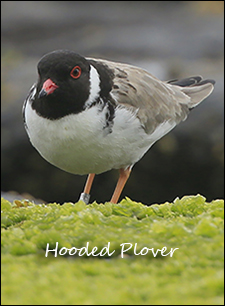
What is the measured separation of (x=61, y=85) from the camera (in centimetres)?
387

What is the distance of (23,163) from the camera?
866 cm

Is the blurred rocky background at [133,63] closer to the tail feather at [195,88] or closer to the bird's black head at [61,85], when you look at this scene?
the tail feather at [195,88]

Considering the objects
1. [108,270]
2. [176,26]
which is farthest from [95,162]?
[176,26]

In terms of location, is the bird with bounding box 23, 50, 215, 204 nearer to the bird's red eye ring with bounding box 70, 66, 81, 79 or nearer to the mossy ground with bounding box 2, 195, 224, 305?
the bird's red eye ring with bounding box 70, 66, 81, 79

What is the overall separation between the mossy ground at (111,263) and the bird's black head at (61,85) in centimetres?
182

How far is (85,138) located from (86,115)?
0.71ft

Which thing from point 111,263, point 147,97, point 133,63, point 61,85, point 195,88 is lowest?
point 133,63

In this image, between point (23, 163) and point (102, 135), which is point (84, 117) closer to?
point (102, 135)

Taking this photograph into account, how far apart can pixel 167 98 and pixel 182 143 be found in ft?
9.31

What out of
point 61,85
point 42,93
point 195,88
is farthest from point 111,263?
point 195,88

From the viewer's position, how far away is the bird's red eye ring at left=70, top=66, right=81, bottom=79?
3.95 m

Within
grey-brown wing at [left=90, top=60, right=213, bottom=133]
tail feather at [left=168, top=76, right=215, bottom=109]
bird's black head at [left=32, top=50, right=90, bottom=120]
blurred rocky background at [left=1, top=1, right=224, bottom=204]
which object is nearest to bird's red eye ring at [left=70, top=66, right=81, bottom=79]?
bird's black head at [left=32, top=50, right=90, bottom=120]

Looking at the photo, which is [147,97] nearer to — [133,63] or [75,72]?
[75,72]

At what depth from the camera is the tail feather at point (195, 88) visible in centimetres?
641
